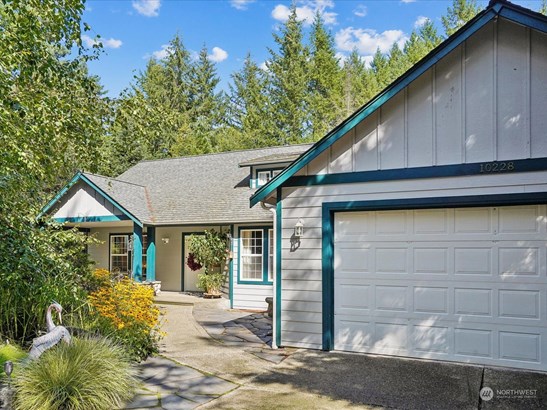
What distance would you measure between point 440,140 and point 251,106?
2331 centimetres

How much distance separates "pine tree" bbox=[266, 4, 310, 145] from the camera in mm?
27250

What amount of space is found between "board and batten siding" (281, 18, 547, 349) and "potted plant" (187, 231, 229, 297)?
6244 mm

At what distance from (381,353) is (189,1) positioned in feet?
68.8

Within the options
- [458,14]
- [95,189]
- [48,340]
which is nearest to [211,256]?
[95,189]

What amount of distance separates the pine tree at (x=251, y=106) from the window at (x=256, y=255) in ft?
49.9

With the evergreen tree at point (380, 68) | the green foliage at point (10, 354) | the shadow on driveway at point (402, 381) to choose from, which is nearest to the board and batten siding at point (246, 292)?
the shadow on driveway at point (402, 381)

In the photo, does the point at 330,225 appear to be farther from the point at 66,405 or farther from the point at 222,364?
the point at 66,405

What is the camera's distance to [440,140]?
6.33 m

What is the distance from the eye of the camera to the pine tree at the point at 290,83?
27250 millimetres

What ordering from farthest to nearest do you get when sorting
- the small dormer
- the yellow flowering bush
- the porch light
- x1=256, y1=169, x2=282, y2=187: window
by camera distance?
1. x1=256, y1=169, x2=282, y2=187: window
2. the small dormer
3. the porch light
4. the yellow flowering bush

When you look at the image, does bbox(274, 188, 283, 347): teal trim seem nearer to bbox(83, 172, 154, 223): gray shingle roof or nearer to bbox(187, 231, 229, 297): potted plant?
bbox(187, 231, 229, 297): potted plant

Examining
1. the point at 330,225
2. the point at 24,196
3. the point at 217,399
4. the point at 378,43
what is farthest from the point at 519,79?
the point at 378,43

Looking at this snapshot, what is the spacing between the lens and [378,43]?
30344 mm

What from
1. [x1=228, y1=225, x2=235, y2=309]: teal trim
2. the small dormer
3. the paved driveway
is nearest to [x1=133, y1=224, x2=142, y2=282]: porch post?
[x1=228, y1=225, x2=235, y2=309]: teal trim
